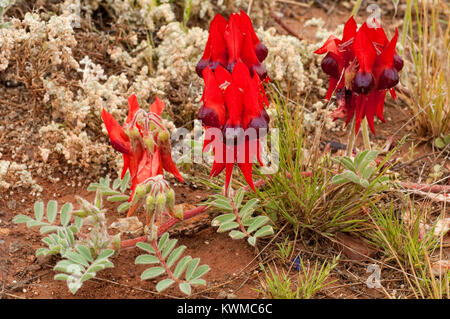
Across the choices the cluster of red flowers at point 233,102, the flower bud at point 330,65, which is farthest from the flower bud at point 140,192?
the flower bud at point 330,65

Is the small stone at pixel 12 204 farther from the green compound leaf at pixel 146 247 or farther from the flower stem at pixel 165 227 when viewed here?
the green compound leaf at pixel 146 247

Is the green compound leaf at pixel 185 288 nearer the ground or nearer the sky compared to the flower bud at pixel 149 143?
nearer the ground

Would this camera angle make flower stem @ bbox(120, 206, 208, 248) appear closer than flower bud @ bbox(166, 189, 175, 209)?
No

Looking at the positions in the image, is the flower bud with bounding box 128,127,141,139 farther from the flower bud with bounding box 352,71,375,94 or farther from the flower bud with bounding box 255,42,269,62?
the flower bud with bounding box 352,71,375,94

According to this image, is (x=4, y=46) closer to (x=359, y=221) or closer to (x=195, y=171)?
(x=195, y=171)

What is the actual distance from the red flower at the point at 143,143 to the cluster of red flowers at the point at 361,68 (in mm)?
587

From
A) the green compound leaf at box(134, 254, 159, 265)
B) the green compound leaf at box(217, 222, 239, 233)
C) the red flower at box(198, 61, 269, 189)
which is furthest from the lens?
the green compound leaf at box(217, 222, 239, 233)

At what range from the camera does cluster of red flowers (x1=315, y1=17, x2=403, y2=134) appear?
6.66 ft

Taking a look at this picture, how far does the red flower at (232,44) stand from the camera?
78.6 inches

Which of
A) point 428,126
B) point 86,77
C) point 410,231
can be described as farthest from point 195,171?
point 428,126

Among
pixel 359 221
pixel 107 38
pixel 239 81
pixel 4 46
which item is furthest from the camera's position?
pixel 107 38

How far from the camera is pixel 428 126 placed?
2.93 meters

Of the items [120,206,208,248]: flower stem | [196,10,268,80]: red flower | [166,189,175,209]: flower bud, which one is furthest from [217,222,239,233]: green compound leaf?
[196,10,268,80]: red flower
